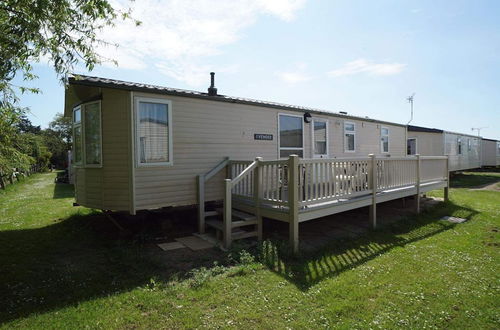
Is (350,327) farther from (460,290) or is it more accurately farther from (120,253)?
(120,253)

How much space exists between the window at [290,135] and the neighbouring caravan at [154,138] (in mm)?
266

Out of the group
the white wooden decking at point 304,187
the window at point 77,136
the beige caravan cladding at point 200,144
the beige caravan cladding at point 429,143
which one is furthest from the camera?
the beige caravan cladding at point 429,143

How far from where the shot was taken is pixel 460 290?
3.56 meters

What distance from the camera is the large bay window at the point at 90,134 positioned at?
570 centimetres

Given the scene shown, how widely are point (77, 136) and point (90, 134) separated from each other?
0.83m

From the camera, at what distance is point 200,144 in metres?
6.20

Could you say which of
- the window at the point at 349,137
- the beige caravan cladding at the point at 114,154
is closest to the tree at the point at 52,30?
the beige caravan cladding at the point at 114,154

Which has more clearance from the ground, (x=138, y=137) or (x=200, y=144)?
(x=138, y=137)

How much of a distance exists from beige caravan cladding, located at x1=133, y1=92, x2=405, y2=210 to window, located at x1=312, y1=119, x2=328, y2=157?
2.41ft

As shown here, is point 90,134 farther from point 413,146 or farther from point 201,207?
point 413,146

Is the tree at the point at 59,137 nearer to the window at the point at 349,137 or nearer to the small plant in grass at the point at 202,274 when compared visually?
the window at the point at 349,137

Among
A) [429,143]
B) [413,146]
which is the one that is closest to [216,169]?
[413,146]

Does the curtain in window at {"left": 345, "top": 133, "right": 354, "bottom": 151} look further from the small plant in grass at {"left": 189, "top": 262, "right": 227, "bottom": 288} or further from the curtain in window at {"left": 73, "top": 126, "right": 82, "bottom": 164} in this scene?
the curtain in window at {"left": 73, "top": 126, "right": 82, "bottom": 164}

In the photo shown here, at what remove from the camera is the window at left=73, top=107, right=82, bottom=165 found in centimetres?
627
